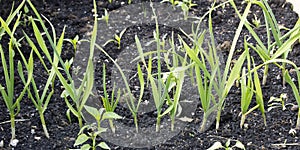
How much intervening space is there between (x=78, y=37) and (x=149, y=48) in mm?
293

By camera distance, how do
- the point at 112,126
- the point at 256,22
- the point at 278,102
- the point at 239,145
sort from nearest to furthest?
the point at 239,145 → the point at 112,126 → the point at 278,102 → the point at 256,22

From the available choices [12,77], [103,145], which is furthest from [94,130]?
[12,77]

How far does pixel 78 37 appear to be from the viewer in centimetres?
213

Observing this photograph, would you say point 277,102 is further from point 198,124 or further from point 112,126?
point 112,126

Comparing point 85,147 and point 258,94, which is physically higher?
point 258,94

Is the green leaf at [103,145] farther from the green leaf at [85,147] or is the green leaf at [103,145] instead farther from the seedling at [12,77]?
the seedling at [12,77]

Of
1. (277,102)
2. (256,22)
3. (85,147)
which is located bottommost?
(85,147)

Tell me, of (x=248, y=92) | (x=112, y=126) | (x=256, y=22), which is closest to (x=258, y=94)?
(x=248, y=92)

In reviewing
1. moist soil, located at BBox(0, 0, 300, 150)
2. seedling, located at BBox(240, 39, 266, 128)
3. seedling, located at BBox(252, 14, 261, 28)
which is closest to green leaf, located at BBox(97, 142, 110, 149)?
moist soil, located at BBox(0, 0, 300, 150)

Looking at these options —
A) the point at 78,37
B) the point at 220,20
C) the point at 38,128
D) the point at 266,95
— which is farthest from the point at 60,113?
the point at 220,20

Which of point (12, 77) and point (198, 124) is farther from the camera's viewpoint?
point (198, 124)

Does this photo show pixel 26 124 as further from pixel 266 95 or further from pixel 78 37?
pixel 266 95

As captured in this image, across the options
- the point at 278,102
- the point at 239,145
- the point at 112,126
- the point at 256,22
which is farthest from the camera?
the point at 256,22

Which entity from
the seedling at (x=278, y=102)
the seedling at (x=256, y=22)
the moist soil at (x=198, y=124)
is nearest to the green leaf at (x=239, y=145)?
the moist soil at (x=198, y=124)
